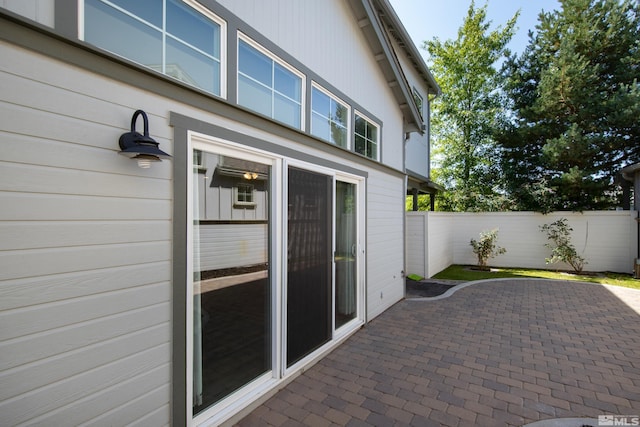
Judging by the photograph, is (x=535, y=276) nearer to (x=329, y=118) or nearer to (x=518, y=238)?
(x=518, y=238)

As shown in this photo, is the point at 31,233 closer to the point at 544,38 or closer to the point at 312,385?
the point at 312,385

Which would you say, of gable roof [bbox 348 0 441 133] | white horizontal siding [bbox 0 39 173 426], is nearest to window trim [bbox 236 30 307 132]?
white horizontal siding [bbox 0 39 173 426]

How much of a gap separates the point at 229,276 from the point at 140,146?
1336 mm

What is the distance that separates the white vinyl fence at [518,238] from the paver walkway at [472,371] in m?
3.03

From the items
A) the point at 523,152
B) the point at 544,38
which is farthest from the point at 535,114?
the point at 544,38

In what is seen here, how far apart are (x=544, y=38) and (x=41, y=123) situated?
1662 centimetres

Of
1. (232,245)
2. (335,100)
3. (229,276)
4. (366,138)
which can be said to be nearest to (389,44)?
(366,138)

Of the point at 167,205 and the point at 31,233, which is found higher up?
the point at 167,205

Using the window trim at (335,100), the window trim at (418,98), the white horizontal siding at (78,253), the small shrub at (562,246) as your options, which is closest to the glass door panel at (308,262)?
the window trim at (335,100)

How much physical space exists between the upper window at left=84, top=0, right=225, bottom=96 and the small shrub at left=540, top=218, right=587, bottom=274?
1098 centimetres

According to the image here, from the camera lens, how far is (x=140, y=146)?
182 cm

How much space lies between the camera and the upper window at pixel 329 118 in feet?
13.0

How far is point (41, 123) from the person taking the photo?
1.59 m

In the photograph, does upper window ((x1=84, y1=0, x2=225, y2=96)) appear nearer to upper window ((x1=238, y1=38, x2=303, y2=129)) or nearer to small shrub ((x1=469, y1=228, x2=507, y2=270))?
upper window ((x1=238, y1=38, x2=303, y2=129))
